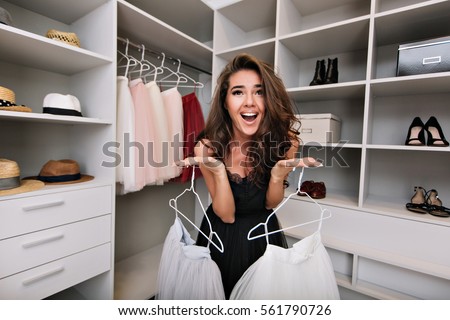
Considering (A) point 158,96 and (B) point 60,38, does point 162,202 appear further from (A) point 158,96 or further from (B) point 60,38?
(B) point 60,38

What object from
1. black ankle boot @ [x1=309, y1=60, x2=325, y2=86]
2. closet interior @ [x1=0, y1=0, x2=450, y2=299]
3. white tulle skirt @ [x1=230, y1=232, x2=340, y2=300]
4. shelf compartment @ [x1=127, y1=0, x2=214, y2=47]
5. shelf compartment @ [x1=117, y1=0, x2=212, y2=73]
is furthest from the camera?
shelf compartment @ [x1=127, y1=0, x2=214, y2=47]

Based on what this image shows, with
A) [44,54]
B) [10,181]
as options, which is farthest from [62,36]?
[10,181]

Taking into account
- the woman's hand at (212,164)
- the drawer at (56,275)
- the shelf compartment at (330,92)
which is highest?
the shelf compartment at (330,92)

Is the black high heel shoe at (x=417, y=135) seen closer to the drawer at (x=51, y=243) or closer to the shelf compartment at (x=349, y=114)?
the shelf compartment at (x=349, y=114)

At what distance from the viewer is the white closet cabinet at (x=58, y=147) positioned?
0.93m

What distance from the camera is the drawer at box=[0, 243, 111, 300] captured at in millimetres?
915

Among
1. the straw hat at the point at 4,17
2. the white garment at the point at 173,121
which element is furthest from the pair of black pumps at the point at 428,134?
the straw hat at the point at 4,17

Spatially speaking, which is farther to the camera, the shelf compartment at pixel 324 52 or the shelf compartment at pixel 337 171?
the shelf compartment at pixel 337 171

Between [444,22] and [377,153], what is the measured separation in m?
0.79

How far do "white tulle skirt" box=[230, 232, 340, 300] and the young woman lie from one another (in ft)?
0.55

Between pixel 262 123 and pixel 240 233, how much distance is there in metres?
0.40

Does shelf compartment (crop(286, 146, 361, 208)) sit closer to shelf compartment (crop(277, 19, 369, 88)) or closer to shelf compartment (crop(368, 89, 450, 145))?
shelf compartment (crop(368, 89, 450, 145))

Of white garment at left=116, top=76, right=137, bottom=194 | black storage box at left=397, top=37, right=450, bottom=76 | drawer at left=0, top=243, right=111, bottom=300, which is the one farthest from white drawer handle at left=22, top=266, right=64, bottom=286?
black storage box at left=397, top=37, right=450, bottom=76

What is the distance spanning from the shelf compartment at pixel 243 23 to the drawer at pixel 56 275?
159 centimetres
